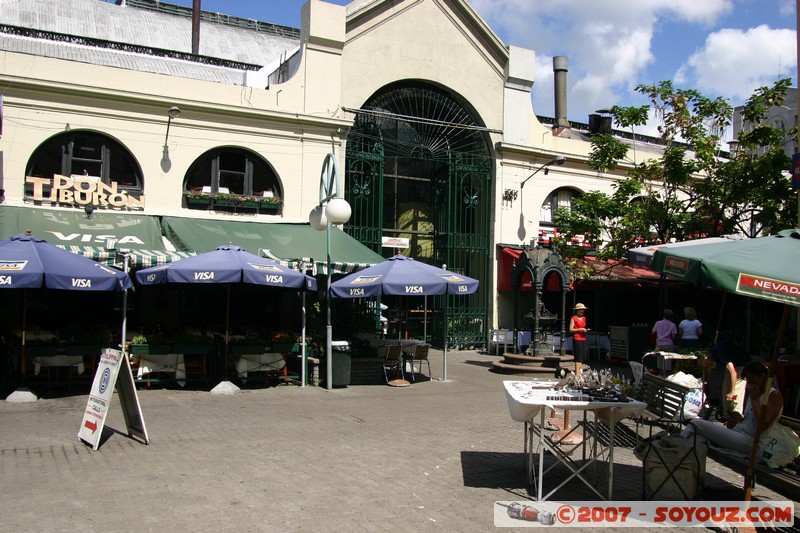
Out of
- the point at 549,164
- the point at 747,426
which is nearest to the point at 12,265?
the point at 747,426

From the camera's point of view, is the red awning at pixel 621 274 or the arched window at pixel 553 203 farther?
the arched window at pixel 553 203

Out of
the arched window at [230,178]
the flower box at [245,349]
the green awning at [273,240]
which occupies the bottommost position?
the flower box at [245,349]

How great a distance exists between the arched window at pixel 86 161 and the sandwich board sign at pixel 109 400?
8.65 meters

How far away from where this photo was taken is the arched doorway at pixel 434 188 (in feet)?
66.2

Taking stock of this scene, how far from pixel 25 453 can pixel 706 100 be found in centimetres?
1462

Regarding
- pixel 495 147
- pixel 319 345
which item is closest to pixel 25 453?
pixel 319 345

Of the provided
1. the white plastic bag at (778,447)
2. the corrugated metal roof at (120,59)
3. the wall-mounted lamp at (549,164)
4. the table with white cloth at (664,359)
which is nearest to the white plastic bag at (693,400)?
the table with white cloth at (664,359)

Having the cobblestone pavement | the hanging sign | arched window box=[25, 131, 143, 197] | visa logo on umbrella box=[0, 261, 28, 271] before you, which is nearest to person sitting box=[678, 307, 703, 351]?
the cobblestone pavement

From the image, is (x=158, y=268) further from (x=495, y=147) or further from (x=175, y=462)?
(x=495, y=147)

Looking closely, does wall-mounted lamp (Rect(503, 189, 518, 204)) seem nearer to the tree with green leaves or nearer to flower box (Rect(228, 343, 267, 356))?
the tree with green leaves

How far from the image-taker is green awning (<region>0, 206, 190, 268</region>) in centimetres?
1349

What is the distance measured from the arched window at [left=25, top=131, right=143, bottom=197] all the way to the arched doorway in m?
6.17

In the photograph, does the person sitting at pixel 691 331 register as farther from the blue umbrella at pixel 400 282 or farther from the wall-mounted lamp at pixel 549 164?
the wall-mounted lamp at pixel 549 164

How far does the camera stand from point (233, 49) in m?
25.7
